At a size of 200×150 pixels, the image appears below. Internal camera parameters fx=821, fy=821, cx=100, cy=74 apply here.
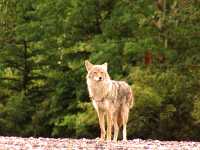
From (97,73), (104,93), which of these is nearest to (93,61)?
(104,93)

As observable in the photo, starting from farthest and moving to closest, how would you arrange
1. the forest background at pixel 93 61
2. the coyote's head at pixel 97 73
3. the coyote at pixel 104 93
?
the forest background at pixel 93 61 < the coyote at pixel 104 93 < the coyote's head at pixel 97 73

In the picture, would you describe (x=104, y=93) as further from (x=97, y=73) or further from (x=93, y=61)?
(x=93, y=61)

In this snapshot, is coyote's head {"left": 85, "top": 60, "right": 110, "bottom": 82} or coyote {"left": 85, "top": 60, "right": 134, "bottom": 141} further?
coyote {"left": 85, "top": 60, "right": 134, "bottom": 141}

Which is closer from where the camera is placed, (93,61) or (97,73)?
(97,73)

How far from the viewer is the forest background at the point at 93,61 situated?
32.1 m

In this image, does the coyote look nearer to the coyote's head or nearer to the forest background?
the coyote's head

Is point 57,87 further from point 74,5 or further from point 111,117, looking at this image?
point 111,117

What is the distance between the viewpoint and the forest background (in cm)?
3206

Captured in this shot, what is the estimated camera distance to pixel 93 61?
117 feet

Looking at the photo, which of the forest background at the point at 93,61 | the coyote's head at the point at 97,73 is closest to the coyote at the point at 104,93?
the coyote's head at the point at 97,73

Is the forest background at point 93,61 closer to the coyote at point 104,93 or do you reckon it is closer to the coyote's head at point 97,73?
the coyote at point 104,93

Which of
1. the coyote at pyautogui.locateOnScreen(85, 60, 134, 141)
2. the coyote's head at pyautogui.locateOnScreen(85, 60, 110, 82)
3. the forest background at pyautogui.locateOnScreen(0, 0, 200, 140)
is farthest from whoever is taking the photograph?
the forest background at pyautogui.locateOnScreen(0, 0, 200, 140)

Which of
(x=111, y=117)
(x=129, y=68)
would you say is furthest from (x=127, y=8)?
(x=111, y=117)

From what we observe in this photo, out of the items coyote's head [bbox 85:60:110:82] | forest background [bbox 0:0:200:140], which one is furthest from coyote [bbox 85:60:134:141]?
forest background [bbox 0:0:200:140]
